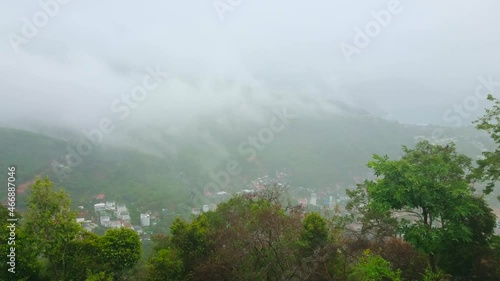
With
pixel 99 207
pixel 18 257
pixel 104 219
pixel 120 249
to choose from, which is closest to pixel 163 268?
pixel 120 249

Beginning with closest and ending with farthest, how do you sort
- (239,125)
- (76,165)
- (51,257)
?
(51,257), (76,165), (239,125)

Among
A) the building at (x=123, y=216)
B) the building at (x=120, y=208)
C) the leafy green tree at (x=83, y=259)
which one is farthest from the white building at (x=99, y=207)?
the leafy green tree at (x=83, y=259)

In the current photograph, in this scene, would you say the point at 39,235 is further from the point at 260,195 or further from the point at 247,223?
the point at 260,195

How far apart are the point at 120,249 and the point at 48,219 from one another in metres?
4.03

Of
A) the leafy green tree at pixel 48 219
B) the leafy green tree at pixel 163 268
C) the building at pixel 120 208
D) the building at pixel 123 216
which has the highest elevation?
the building at pixel 120 208

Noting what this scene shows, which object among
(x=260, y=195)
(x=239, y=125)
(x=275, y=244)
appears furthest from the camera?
(x=239, y=125)

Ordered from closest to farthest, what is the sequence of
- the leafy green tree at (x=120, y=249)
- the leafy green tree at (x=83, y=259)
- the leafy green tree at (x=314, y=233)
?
the leafy green tree at (x=83, y=259), the leafy green tree at (x=120, y=249), the leafy green tree at (x=314, y=233)

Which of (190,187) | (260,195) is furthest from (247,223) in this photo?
(190,187)

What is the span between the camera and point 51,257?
1408 cm

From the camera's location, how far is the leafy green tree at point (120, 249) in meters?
15.7

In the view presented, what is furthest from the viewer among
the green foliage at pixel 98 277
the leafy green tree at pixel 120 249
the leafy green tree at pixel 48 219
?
the leafy green tree at pixel 120 249

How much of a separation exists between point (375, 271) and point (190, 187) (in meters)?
73.1

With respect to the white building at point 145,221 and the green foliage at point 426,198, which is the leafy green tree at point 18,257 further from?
the white building at point 145,221

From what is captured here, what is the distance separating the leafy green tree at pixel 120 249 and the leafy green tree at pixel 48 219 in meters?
2.27
